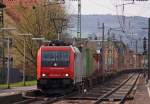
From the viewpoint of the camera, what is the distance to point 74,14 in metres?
78.3

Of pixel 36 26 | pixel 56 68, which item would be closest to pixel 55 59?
pixel 56 68

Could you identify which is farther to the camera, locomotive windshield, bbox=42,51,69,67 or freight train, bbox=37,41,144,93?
locomotive windshield, bbox=42,51,69,67

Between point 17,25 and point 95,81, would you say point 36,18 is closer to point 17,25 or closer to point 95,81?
point 17,25

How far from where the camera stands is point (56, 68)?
35.1m

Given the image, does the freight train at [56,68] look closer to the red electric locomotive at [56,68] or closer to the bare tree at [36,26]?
the red electric locomotive at [56,68]

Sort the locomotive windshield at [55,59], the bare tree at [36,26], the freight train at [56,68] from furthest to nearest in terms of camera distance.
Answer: the bare tree at [36,26] → the locomotive windshield at [55,59] → the freight train at [56,68]

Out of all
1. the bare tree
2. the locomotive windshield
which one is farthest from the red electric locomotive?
the bare tree

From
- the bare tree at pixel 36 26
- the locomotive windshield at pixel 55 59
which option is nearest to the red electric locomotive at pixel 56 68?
the locomotive windshield at pixel 55 59

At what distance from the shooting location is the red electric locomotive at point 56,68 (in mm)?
34969

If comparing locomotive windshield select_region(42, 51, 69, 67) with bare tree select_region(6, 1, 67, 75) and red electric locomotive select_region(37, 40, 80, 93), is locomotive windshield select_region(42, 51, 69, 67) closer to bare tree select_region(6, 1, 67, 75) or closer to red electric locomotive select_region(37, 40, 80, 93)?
red electric locomotive select_region(37, 40, 80, 93)

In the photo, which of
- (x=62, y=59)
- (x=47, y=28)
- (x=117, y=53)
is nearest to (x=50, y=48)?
(x=62, y=59)

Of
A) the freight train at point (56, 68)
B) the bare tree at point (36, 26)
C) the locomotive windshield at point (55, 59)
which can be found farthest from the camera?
the bare tree at point (36, 26)

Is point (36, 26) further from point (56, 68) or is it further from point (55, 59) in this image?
point (56, 68)

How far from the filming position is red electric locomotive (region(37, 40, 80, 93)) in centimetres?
3497
